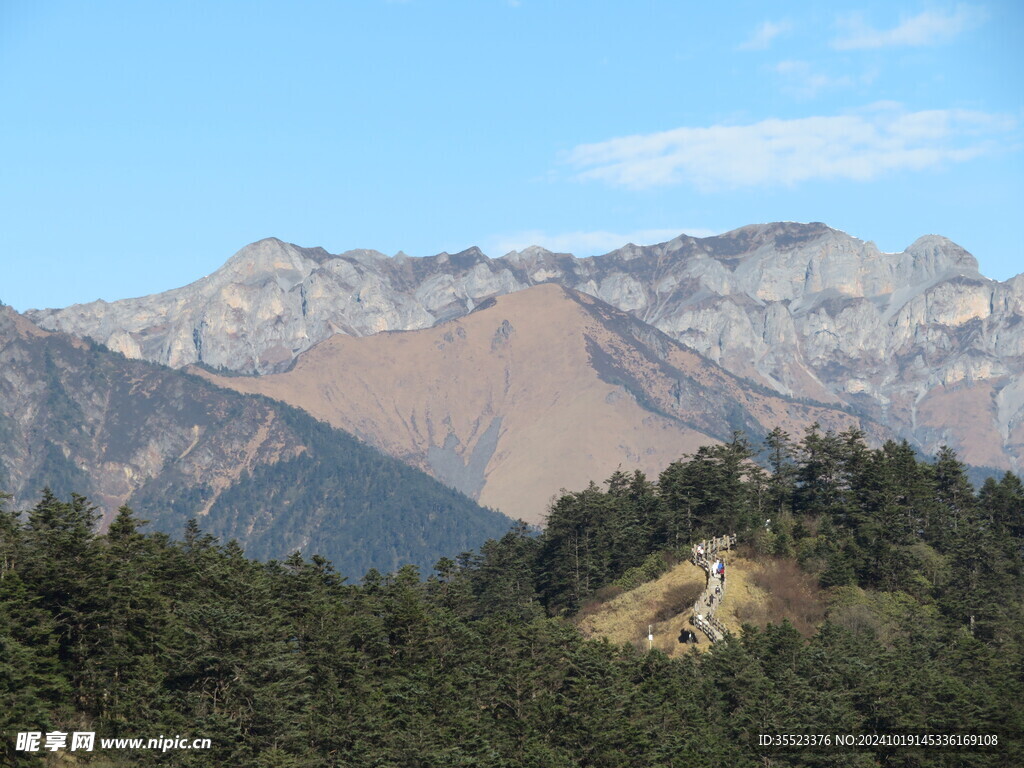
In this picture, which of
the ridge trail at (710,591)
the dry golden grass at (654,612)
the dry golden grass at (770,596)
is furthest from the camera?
the dry golden grass at (770,596)

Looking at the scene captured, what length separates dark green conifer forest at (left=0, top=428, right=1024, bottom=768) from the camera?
251 ft

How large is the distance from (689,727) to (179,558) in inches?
1392

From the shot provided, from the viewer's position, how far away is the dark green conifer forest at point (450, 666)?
251 ft

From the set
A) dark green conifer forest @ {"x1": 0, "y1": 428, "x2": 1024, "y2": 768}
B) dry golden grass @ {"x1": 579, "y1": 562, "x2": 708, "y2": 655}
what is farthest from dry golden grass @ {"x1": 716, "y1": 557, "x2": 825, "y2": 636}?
dry golden grass @ {"x1": 579, "y1": 562, "x2": 708, "y2": 655}

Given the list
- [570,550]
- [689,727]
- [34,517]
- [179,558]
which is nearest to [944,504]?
[570,550]

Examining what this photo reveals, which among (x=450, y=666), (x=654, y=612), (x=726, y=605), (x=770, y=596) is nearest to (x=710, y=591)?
(x=726, y=605)

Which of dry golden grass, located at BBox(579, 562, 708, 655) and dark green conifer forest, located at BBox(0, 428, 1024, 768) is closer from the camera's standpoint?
dark green conifer forest, located at BBox(0, 428, 1024, 768)

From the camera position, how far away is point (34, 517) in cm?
8962

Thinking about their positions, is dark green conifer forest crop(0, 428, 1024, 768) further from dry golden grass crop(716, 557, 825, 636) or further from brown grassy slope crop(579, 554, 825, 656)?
brown grassy slope crop(579, 554, 825, 656)

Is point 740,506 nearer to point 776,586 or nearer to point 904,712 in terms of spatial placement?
point 776,586

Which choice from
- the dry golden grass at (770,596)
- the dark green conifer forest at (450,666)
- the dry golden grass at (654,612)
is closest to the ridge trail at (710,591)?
the dry golden grass at (654,612)

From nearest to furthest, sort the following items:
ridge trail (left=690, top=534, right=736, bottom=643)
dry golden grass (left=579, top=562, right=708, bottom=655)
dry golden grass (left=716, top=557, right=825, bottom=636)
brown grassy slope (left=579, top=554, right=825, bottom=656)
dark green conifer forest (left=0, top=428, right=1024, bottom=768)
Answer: dark green conifer forest (left=0, top=428, right=1024, bottom=768) < ridge trail (left=690, top=534, right=736, bottom=643) < dry golden grass (left=579, top=562, right=708, bottom=655) < brown grassy slope (left=579, top=554, right=825, bottom=656) < dry golden grass (left=716, top=557, right=825, bottom=636)

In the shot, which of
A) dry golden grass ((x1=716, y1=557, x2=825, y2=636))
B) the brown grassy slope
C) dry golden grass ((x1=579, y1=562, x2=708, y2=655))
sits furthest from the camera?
dry golden grass ((x1=716, y1=557, x2=825, y2=636))

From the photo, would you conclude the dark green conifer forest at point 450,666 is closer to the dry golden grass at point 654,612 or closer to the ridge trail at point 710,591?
the ridge trail at point 710,591
